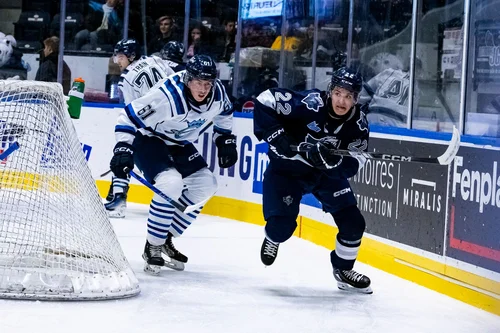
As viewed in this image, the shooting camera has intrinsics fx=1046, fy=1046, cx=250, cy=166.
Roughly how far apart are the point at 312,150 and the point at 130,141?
82 centimetres

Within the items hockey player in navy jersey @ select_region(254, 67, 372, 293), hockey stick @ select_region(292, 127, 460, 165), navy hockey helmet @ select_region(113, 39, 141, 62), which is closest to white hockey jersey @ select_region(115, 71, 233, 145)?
hockey player in navy jersey @ select_region(254, 67, 372, 293)

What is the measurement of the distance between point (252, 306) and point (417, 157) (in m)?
0.85

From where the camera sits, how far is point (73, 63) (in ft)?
27.8

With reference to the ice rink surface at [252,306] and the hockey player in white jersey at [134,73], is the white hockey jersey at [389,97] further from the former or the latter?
the hockey player in white jersey at [134,73]

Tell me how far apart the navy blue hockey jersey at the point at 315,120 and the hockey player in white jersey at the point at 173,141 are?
33 cm

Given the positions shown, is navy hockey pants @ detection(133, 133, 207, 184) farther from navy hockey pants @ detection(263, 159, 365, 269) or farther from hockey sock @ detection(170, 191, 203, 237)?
navy hockey pants @ detection(263, 159, 365, 269)

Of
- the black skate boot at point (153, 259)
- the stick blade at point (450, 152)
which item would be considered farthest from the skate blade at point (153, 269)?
the stick blade at point (450, 152)

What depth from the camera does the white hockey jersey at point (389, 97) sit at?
213 inches

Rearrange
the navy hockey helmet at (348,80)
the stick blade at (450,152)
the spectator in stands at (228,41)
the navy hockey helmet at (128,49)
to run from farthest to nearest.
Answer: the spectator in stands at (228,41), the navy hockey helmet at (128,49), the navy hockey helmet at (348,80), the stick blade at (450,152)

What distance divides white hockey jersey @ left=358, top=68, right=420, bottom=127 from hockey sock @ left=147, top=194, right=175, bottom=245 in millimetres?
1454

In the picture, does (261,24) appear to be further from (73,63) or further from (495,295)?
(495,295)

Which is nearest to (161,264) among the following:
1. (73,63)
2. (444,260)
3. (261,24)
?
(444,260)

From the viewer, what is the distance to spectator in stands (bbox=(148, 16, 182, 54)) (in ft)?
27.2

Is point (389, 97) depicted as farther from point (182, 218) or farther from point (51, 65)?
point (51, 65)
